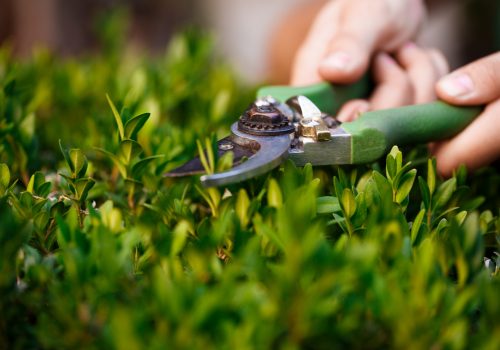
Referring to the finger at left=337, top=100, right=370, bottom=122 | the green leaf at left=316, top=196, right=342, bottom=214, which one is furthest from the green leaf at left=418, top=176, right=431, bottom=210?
the finger at left=337, top=100, right=370, bottom=122

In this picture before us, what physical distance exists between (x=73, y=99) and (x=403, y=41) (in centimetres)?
132

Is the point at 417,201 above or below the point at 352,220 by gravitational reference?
below

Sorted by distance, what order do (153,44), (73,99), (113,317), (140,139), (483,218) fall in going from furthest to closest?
(153,44) < (73,99) < (140,139) < (483,218) < (113,317)

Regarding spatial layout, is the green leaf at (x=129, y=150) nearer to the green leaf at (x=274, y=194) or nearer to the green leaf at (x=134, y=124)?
the green leaf at (x=134, y=124)

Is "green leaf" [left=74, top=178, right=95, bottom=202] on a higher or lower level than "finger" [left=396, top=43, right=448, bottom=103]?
higher

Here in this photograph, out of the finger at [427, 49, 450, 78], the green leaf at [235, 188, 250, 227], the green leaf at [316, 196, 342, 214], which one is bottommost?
the finger at [427, 49, 450, 78]

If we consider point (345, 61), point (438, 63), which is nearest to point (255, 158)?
point (345, 61)

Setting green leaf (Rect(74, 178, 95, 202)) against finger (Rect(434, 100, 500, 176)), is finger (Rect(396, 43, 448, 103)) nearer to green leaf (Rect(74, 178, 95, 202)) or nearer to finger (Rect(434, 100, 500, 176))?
finger (Rect(434, 100, 500, 176))

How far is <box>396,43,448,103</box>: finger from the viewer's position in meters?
2.27

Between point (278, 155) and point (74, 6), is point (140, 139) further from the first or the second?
point (74, 6)

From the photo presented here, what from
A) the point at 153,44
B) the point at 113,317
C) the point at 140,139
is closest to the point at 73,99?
the point at 140,139

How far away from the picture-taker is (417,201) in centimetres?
157

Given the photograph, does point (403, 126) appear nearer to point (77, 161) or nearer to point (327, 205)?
point (327, 205)

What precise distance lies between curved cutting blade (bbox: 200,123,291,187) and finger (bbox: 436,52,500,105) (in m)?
0.55
